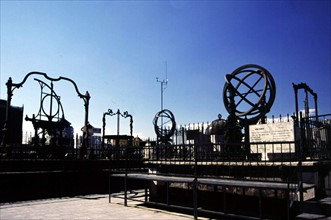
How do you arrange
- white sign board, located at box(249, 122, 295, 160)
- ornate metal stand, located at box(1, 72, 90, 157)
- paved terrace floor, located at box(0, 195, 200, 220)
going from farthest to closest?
ornate metal stand, located at box(1, 72, 90, 157)
white sign board, located at box(249, 122, 295, 160)
paved terrace floor, located at box(0, 195, 200, 220)

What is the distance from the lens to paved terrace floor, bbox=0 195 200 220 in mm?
8109

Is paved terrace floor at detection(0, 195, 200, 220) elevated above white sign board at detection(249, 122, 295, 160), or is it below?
below

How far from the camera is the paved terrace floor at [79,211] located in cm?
811

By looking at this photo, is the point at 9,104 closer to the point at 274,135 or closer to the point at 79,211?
the point at 79,211

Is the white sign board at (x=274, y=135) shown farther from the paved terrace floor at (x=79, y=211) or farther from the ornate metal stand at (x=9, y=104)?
the ornate metal stand at (x=9, y=104)

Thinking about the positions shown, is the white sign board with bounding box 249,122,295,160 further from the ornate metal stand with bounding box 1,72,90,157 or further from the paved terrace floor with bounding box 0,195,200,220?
the ornate metal stand with bounding box 1,72,90,157

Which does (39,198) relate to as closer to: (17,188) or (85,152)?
(17,188)

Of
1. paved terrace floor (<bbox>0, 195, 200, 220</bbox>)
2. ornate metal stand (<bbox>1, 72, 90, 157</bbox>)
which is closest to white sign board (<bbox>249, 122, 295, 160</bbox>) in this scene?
paved terrace floor (<bbox>0, 195, 200, 220</bbox>)

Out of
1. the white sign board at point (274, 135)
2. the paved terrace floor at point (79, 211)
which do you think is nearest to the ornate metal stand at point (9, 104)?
the paved terrace floor at point (79, 211)

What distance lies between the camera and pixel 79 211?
897 cm

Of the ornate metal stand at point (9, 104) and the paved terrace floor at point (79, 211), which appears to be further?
the ornate metal stand at point (9, 104)

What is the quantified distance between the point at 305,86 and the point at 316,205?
9.15m

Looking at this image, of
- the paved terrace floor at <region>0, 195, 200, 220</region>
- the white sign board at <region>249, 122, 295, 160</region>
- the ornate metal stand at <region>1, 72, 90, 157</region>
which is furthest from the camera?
the ornate metal stand at <region>1, 72, 90, 157</region>

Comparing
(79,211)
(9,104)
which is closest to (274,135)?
(79,211)
